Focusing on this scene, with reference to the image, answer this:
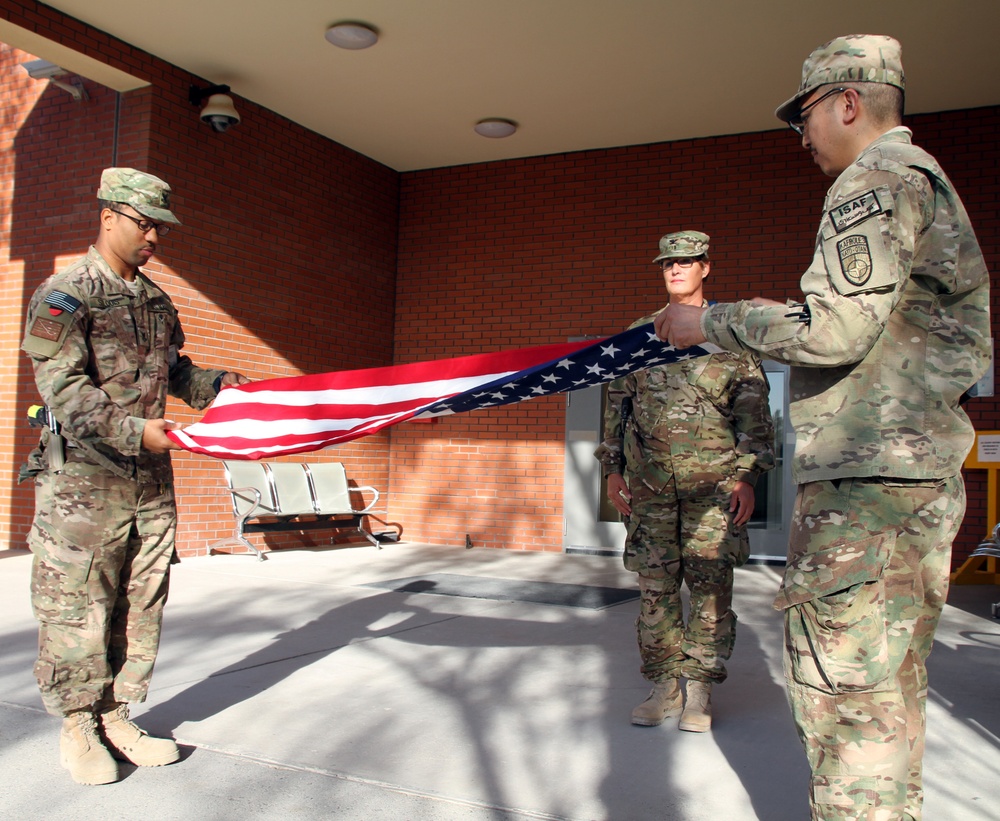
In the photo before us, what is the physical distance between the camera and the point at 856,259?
5.66ft

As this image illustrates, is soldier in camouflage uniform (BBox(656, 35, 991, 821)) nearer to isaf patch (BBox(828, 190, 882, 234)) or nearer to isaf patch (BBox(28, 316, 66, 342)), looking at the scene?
isaf patch (BBox(828, 190, 882, 234))

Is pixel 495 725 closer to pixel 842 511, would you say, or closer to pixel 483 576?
pixel 842 511

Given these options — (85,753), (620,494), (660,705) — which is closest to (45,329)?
(85,753)

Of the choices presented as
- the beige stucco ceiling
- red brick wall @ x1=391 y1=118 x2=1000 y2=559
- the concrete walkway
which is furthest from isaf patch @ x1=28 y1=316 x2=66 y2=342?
red brick wall @ x1=391 y1=118 x2=1000 y2=559

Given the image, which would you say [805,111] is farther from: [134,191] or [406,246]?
[406,246]

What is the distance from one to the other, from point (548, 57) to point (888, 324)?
6.30 m

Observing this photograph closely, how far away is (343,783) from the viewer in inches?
109

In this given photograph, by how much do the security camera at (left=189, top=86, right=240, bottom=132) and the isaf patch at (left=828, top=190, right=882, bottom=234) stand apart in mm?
7094

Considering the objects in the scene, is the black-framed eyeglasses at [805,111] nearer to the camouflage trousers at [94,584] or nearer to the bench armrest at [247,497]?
the camouflage trousers at [94,584]

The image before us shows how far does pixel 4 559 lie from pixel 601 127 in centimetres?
674

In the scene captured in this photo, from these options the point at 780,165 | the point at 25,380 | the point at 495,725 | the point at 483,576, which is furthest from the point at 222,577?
the point at 780,165

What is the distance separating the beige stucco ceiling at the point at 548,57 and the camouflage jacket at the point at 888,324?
5.37 m

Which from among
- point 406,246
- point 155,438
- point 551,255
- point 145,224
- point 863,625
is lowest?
point 863,625

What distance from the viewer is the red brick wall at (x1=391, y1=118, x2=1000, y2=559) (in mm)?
8648
